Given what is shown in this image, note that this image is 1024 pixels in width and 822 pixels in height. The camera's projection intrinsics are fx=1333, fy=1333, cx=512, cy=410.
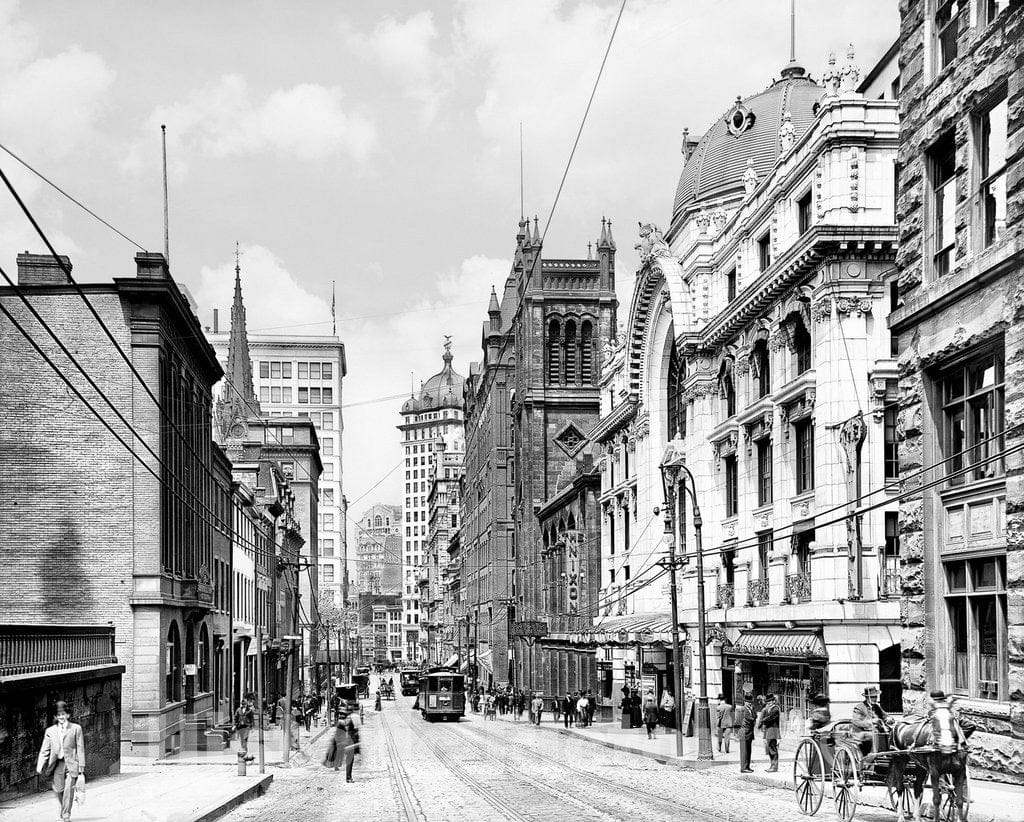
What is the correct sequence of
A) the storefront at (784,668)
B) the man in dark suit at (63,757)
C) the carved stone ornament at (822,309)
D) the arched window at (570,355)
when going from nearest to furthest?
the man in dark suit at (63,757)
the storefront at (784,668)
the carved stone ornament at (822,309)
the arched window at (570,355)

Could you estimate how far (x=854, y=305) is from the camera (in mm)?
35688

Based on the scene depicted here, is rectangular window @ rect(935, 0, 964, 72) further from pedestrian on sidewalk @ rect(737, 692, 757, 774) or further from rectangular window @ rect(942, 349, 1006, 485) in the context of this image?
pedestrian on sidewalk @ rect(737, 692, 757, 774)

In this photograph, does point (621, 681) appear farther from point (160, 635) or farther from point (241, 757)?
point (241, 757)

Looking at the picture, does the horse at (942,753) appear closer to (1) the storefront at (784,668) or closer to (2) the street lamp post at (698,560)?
(2) the street lamp post at (698,560)

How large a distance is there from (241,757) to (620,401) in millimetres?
36570

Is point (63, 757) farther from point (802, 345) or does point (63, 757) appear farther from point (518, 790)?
point (802, 345)

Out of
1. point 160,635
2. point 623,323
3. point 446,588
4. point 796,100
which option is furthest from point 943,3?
point 446,588

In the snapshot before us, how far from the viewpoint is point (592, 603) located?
71.6 metres

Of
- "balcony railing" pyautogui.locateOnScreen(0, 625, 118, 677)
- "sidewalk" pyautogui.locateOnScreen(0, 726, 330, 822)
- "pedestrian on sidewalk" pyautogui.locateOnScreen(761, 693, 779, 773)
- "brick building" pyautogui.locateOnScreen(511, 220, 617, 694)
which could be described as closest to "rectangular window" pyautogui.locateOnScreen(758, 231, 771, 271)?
"pedestrian on sidewalk" pyautogui.locateOnScreen(761, 693, 779, 773)

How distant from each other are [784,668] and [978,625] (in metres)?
17.6

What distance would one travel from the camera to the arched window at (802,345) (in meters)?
38.5

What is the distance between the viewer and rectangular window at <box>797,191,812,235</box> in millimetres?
38088

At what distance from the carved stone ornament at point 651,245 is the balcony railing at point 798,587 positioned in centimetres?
1764

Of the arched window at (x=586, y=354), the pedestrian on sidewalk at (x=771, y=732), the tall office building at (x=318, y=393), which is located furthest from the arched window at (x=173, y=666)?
the tall office building at (x=318, y=393)
